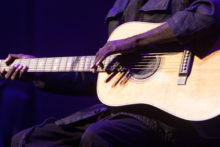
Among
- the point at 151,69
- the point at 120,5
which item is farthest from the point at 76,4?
the point at 151,69

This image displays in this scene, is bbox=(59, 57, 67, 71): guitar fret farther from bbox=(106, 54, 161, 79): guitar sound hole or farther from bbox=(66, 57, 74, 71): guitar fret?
bbox=(106, 54, 161, 79): guitar sound hole

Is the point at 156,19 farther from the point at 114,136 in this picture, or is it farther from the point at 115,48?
the point at 114,136

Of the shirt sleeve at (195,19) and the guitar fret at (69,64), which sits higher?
the shirt sleeve at (195,19)

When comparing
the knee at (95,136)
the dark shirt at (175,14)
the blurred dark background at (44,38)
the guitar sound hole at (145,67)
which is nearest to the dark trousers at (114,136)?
the knee at (95,136)

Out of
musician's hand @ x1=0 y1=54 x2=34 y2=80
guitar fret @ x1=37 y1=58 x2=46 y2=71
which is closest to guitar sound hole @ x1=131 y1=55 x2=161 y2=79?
guitar fret @ x1=37 y1=58 x2=46 y2=71

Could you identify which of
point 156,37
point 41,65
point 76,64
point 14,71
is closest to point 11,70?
point 14,71

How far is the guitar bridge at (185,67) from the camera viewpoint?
4.14 feet

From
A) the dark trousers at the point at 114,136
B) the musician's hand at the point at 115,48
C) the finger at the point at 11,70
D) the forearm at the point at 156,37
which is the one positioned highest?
the forearm at the point at 156,37

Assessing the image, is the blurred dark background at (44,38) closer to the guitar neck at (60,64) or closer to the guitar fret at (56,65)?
the guitar neck at (60,64)

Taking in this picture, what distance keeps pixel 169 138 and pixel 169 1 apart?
688 millimetres

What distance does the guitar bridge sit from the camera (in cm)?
126

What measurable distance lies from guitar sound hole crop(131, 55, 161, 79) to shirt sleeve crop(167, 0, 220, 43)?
171 mm

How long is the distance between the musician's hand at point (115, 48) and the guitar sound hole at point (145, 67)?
0.25ft

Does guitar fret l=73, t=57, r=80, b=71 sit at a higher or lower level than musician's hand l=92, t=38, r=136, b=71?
lower
